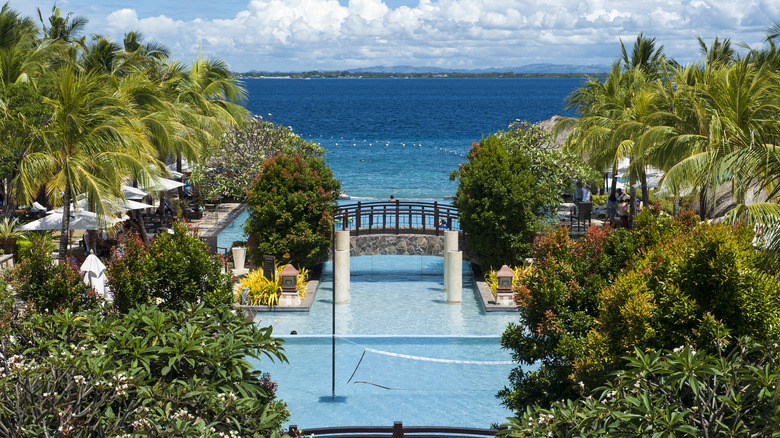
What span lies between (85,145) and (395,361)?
790cm

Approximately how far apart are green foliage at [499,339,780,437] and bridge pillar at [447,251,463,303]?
13.0 meters

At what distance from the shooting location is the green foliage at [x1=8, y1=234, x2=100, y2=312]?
370 inches

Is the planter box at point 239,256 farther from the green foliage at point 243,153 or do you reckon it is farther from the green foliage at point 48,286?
the green foliage at point 48,286

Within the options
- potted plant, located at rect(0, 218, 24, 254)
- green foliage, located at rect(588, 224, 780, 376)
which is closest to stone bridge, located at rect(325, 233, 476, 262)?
potted plant, located at rect(0, 218, 24, 254)

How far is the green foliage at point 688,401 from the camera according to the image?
605 centimetres

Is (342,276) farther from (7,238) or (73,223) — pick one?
(7,238)

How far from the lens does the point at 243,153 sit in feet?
99.2

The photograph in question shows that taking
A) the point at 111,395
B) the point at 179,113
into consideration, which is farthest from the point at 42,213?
the point at 111,395

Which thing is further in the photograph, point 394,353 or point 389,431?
point 394,353

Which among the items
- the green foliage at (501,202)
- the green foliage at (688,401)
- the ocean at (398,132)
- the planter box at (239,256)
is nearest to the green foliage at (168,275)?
the green foliage at (688,401)

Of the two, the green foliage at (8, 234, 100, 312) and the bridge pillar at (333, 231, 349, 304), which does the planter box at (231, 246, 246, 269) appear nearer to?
the bridge pillar at (333, 231, 349, 304)

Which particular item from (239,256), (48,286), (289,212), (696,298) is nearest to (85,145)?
(48,286)

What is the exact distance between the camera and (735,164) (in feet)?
25.2

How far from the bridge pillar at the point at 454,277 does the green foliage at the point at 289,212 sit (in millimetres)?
→ 3894
